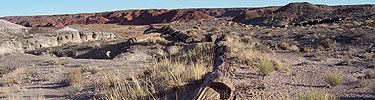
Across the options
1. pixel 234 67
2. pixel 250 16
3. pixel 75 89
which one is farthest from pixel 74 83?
pixel 250 16

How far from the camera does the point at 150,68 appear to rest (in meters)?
6.50

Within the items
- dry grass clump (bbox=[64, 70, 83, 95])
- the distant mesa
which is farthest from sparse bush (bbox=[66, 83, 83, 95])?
the distant mesa

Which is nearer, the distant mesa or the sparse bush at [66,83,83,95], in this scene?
the sparse bush at [66,83,83,95]

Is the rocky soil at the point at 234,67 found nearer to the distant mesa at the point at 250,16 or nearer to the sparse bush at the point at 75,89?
the sparse bush at the point at 75,89

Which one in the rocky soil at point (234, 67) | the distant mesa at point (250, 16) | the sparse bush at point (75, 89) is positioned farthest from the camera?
the distant mesa at point (250, 16)

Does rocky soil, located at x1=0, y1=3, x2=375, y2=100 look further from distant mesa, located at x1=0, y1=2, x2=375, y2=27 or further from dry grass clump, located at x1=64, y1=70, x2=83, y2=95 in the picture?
distant mesa, located at x1=0, y1=2, x2=375, y2=27

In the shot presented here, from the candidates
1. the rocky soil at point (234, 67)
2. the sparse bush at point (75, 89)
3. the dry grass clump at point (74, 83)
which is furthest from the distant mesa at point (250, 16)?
the sparse bush at point (75, 89)

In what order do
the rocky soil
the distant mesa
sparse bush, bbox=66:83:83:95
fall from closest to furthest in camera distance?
the rocky soil
sparse bush, bbox=66:83:83:95
the distant mesa

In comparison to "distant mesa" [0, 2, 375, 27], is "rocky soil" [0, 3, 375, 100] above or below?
below

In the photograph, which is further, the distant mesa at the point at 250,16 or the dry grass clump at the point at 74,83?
the distant mesa at the point at 250,16

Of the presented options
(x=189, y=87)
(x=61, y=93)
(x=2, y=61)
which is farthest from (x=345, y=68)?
(x=2, y=61)

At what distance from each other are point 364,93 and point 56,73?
→ 8.42m

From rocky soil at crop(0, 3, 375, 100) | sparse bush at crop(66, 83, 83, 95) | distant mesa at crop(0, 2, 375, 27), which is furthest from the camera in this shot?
distant mesa at crop(0, 2, 375, 27)

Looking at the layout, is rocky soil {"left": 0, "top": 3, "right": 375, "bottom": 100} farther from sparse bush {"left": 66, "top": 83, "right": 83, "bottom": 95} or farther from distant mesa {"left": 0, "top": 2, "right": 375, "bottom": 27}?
distant mesa {"left": 0, "top": 2, "right": 375, "bottom": 27}
